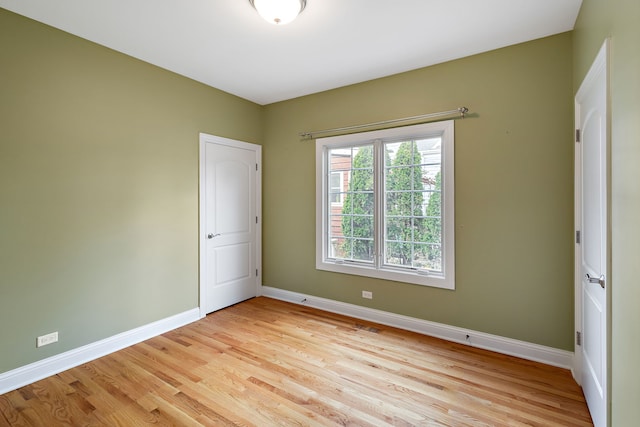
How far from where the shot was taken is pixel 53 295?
2.43 metres

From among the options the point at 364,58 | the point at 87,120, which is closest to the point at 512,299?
the point at 364,58

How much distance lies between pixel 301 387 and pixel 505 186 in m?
2.34

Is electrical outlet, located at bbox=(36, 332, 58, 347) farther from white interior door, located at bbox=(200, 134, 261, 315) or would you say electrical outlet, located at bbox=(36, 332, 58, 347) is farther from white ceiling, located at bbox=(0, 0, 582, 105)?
white ceiling, located at bbox=(0, 0, 582, 105)

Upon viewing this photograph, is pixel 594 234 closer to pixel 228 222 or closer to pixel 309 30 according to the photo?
pixel 309 30

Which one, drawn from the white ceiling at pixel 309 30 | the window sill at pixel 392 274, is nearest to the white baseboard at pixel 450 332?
the window sill at pixel 392 274

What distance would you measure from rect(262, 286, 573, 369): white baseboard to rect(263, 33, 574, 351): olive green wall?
58 mm

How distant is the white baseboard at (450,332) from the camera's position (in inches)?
99.4

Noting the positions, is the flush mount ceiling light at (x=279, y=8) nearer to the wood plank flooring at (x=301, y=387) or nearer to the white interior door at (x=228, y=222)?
the white interior door at (x=228, y=222)

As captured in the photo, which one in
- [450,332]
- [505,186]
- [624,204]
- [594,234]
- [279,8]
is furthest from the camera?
[450,332]

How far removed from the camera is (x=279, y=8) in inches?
80.2

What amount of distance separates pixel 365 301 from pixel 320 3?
2.85 meters

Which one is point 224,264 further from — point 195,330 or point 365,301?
point 365,301

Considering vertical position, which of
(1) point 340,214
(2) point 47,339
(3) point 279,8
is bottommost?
(2) point 47,339

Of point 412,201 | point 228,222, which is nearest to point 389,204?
point 412,201
